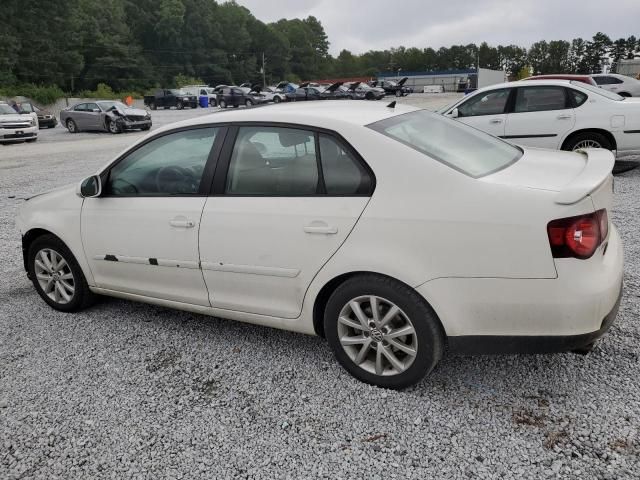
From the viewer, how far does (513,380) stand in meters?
2.92

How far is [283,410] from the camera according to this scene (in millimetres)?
2773

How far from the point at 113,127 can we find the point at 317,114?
21.9m

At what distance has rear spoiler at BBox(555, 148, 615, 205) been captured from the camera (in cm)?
235

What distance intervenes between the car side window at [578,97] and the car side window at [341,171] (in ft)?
21.6

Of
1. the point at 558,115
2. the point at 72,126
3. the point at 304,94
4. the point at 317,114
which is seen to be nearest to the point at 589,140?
the point at 558,115

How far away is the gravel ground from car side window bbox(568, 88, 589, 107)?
5100 mm

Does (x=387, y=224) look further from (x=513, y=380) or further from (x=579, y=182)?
(x=513, y=380)

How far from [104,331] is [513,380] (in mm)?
2758

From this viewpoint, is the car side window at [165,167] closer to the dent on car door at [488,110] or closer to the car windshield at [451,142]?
the car windshield at [451,142]

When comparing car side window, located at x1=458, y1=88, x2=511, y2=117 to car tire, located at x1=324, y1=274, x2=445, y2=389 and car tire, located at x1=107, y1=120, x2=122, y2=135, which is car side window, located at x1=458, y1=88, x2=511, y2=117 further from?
car tire, located at x1=107, y1=120, x2=122, y2=135

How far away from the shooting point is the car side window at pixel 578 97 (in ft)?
26.2

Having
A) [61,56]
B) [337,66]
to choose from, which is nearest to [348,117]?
[61,56]

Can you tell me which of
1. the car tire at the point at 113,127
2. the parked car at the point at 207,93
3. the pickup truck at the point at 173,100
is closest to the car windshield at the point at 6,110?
the car tire at the point at 113,127

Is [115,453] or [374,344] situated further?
[374,344]
